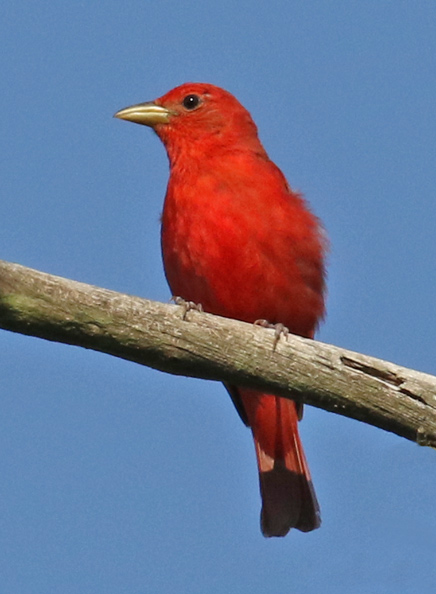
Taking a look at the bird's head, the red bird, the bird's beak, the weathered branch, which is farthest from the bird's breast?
the weathered branch

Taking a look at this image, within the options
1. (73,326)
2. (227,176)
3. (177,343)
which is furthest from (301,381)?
(227,176)

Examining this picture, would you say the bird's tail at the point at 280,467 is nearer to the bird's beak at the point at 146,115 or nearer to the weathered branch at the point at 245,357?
the bird's beak at the point at 146,115

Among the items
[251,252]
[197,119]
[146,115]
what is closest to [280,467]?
[251,252]

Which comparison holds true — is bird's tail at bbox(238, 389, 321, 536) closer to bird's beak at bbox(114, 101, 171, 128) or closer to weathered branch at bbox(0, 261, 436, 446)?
bird's beak at bbox(114, 101, 171, 128)

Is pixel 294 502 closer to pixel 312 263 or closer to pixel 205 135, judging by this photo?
pixel 312 263

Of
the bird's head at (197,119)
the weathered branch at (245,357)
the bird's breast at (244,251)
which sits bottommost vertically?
the weathered branch at (245,357)

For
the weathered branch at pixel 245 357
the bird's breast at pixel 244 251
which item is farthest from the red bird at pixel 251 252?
the weathered branch at pixel 245 357

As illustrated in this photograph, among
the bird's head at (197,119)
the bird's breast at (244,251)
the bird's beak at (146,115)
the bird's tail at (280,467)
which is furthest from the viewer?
the bird's beak at (146,115)
